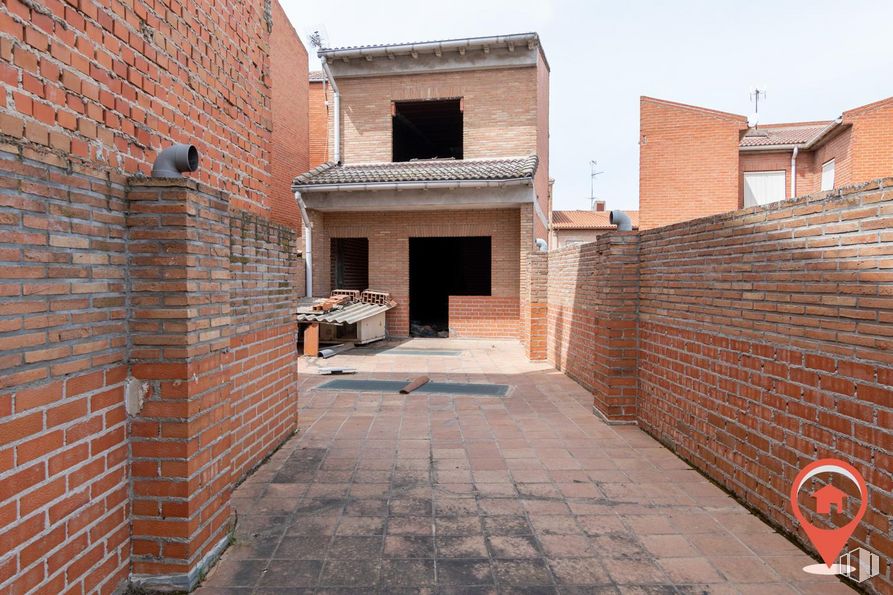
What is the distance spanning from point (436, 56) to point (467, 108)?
156 cm

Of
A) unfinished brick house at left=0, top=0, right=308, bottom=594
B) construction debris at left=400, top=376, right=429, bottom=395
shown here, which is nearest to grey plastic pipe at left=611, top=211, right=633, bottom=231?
construction debris at left=400, top=376, right=429, bottom=395

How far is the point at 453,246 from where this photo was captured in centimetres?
1853

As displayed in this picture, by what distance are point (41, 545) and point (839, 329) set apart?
3.79m

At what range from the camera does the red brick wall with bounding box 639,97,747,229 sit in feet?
53.0

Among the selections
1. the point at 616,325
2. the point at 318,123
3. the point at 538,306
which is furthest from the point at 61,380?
the point at 318,123

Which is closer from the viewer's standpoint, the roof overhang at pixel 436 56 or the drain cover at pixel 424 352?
the drain cover at pixel 424 352

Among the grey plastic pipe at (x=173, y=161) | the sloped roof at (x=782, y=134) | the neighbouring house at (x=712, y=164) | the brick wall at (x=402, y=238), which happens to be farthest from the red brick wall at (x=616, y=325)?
the sloped roof at (x=782, y=134)

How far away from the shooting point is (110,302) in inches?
87.4

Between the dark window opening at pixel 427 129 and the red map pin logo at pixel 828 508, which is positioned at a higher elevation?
the dark window opening at pixel 427 129

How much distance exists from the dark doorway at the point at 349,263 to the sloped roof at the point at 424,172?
183 centimetres

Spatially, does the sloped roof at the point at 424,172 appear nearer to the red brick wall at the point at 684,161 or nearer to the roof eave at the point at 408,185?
the roof eave at the point at 408,185

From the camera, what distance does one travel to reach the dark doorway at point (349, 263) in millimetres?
13242

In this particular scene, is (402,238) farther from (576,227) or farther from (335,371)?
(576,227)

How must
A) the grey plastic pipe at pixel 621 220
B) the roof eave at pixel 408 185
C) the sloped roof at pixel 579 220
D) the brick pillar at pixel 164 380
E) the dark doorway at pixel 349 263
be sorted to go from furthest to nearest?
the sloped roof at pixel 579 220 < the dark doorway at pixel 349 263 < the roof eave at pixel 408 185 < the grey plastic pipe at pixel 621 220 < the brick pillar at pixel 164 380
